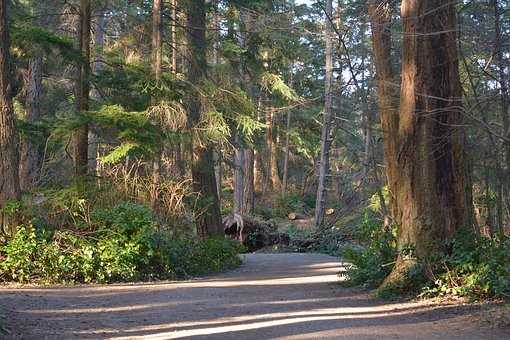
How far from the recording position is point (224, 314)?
368 inches

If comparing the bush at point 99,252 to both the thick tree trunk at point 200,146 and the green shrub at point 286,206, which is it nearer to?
the thick tree trunk at point 200,146

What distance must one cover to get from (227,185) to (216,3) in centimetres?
3084

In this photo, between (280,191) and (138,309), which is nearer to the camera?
(138,309)

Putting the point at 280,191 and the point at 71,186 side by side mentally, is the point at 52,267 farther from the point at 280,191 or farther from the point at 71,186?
the point at 280,191

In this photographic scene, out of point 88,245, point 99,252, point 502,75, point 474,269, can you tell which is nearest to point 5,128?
point 88,245

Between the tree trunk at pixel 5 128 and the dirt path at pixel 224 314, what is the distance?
269 centimetres

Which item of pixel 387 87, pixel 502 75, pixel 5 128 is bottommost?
pixel 5 128

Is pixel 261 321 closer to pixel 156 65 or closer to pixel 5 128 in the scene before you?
pixel 5 128

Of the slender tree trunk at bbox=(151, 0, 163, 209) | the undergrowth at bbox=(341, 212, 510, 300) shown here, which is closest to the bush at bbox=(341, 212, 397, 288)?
the undergrowth at bbox=(341, 212, 510, 300)

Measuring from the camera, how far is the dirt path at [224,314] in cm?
775

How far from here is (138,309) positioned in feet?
31.7

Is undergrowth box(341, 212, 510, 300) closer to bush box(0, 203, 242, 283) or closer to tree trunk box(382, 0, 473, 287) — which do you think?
tree trunk box(382, 0, 473, 287)

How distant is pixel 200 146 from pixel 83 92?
12.9ft

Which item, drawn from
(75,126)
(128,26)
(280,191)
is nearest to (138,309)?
(75,126)
